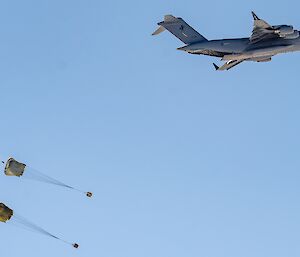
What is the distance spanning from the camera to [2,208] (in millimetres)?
46281

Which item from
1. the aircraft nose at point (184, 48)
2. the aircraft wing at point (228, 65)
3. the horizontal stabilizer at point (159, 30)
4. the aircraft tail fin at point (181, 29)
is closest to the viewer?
the aircraft nose at point (184, 48)

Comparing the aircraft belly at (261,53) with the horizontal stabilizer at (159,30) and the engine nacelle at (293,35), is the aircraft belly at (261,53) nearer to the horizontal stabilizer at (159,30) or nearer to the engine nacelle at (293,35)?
the engine nacelle at (293,35)

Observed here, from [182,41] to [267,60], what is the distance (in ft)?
38.8

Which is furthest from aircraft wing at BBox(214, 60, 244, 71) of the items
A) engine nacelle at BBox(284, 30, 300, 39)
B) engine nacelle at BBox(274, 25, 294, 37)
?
engine nacelle at BBox(274, 25, 294, 37)

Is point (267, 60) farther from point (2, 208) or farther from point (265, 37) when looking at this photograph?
point (2, 208)

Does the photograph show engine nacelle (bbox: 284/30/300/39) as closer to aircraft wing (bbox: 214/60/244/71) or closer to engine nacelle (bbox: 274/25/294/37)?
engine nacelle (bbox: 274/25/294/37)

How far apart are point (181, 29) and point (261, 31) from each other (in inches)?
453

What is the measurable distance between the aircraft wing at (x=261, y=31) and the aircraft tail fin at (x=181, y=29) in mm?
7388

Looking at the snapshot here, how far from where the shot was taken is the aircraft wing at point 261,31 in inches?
2450

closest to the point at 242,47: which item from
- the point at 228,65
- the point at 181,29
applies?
the point at 228,65

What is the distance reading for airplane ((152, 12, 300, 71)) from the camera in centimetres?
6338

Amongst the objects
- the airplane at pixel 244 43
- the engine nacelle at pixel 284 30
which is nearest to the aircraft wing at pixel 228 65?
the airplane at pixel 244 43

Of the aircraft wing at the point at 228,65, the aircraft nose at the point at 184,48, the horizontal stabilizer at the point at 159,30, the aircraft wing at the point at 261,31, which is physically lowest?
the aircraft nose at the point at 184,48

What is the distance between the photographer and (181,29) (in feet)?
229
